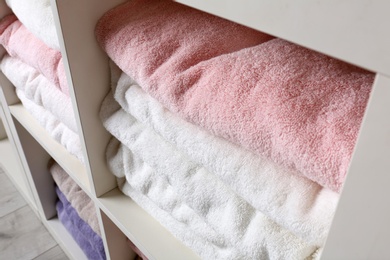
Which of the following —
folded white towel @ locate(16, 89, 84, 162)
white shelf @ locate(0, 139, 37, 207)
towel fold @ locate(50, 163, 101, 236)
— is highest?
folded white towel @ locate(16, 89, 84, 162)

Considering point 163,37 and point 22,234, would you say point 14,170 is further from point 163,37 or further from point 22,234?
point 163,37

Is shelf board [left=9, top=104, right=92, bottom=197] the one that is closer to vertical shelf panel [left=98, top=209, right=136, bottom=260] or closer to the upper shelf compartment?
vertical shelf panel [left=98, top=209, right=136, bottom=260]

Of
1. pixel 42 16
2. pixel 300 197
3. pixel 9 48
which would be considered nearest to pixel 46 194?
pixel 9 48

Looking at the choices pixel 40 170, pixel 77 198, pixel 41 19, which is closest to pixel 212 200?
pixel 41 19

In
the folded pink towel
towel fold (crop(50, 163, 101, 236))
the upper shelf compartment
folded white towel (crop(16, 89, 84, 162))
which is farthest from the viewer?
towel fold (crop(50, 163, 101, 236))

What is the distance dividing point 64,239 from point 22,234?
0.69ft

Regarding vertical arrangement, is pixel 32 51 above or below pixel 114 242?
above

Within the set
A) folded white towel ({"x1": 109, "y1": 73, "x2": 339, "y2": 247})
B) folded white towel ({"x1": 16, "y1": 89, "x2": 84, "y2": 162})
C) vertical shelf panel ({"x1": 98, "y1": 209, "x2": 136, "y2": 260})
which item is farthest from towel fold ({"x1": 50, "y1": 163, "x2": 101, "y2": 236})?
folded white towel ({"x1": 109, "y1": 73, "x2": 339, "y2": 247})

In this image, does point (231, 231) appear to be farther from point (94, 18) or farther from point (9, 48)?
point (9, 48)

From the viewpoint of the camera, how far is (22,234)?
1104 millimetres

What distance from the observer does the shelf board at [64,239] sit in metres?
0.93

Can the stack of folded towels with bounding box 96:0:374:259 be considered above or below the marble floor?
above

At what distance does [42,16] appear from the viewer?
0.50m

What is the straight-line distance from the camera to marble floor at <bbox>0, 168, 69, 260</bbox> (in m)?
1.05
